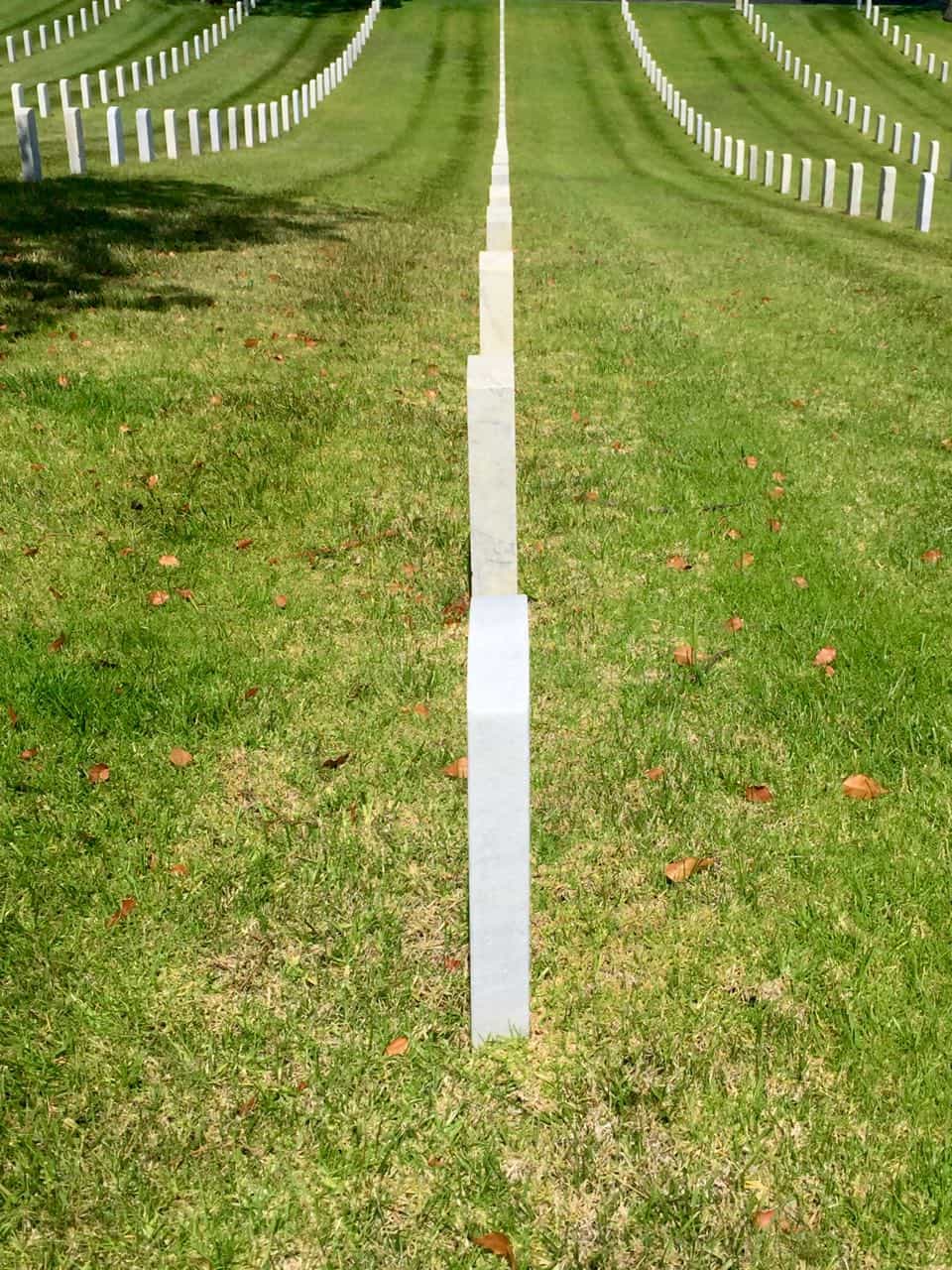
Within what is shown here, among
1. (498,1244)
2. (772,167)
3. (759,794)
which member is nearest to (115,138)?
(772,167)

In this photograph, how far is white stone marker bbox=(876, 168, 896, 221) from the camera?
23500 millimetres

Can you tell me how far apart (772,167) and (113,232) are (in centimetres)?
2065

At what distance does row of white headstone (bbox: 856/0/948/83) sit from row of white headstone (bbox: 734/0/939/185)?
15.3 feet

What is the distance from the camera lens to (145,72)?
46.1m

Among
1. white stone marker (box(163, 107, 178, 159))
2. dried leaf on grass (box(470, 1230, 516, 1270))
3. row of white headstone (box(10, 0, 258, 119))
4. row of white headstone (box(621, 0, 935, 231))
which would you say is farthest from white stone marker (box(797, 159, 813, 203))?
dried leaf on grass (box(470, 1230, 516, 1270))

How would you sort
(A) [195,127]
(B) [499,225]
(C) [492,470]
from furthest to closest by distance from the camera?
(A) [195,127] → (B) [499,225] → (C) [492,470]

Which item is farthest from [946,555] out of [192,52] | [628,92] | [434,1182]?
[192,52]

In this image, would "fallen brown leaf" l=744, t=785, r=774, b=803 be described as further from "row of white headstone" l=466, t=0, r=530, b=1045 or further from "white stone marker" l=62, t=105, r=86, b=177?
"white stone marker" l=62, t=105, r=86, b=177

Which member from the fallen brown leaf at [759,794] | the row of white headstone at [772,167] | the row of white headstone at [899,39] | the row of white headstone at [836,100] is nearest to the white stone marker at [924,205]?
the row of white headstone at [772,167]

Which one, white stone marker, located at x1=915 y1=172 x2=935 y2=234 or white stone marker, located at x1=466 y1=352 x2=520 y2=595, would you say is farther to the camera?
white stone marker, located at x1=915 y1=172 x2=935 y2=234

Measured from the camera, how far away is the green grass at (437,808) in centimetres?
311

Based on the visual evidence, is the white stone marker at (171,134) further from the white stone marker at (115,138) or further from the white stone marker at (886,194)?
the white stone marker at (886,194)

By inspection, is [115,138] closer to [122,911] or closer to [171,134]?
[171,134]

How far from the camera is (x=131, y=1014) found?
3602 mm
